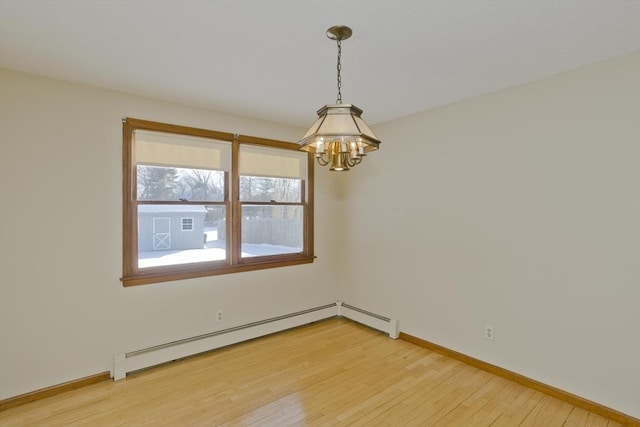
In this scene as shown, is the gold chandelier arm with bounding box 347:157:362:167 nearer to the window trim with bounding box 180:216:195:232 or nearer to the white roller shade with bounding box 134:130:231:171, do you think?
the white roller shade with bounding box 134:130:231:171

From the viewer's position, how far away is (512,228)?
9.36 feet

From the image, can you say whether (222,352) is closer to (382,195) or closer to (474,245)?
(382,195)

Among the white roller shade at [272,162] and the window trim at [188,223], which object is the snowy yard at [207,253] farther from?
the white roller shade at [272,162]

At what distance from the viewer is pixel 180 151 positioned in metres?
3.26

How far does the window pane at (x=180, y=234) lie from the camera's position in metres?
3.15

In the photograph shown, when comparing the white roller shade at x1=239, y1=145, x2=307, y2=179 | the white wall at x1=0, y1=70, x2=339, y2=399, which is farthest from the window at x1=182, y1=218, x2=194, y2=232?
the white roller shade at x1=239, y1=145, x2=307, y2=179

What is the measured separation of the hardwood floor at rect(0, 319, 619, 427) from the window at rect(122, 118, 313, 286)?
0.94m

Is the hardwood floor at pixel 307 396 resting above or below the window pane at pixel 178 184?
below

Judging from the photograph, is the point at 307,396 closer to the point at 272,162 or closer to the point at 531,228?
the point at 531,228

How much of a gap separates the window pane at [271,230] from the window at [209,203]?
0.5 inches

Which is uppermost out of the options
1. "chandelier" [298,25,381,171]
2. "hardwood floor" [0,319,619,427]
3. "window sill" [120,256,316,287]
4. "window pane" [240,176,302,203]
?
"chandelier" [298,25,381,171]

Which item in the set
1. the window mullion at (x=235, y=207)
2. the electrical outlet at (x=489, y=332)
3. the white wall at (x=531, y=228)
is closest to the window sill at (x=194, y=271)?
the window mullion at (x=235, y=207)

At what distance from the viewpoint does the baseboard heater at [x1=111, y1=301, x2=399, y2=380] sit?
293 centimetres

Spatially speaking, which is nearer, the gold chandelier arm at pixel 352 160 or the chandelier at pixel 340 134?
the chandelier at pixel 340 134
